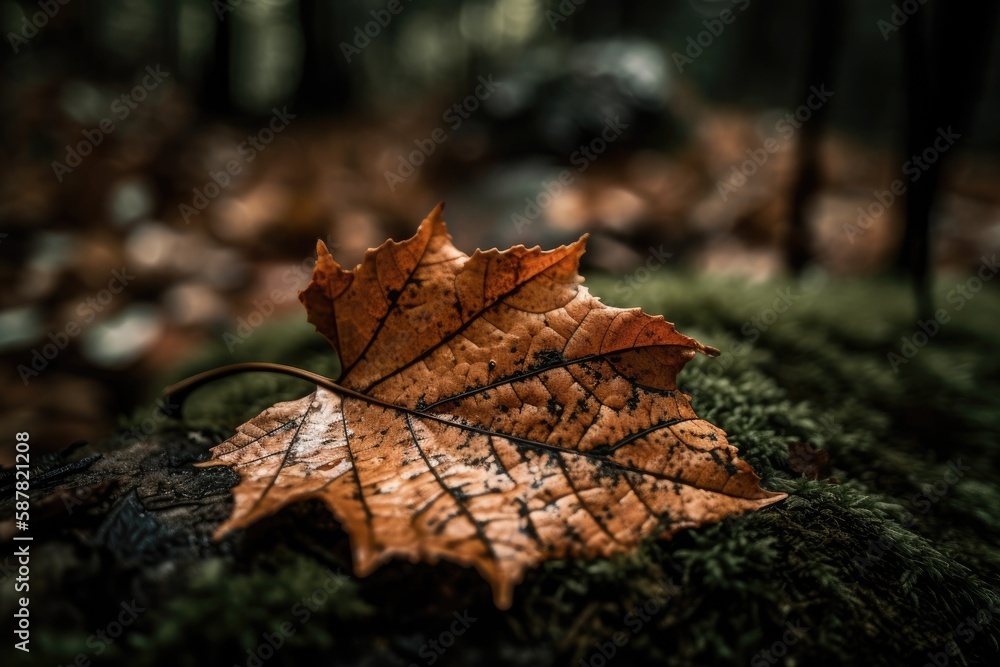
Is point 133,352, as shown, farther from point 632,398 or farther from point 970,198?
point 970,198

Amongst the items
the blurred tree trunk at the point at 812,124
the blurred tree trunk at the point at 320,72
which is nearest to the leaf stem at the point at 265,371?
the blurred tree trunk at the point at 812,124

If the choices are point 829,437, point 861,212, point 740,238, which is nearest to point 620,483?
point 829,437

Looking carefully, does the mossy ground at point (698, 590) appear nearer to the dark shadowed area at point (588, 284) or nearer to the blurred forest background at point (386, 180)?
the dark shadowed area at point (588, 284)

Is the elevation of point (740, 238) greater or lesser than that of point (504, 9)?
lesser

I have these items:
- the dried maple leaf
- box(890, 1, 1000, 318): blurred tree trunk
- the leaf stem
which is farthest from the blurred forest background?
the leaf stem

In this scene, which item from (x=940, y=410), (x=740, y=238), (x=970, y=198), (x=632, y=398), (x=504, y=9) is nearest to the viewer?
(x=632, y=398)

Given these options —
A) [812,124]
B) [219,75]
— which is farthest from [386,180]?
[812,124]
